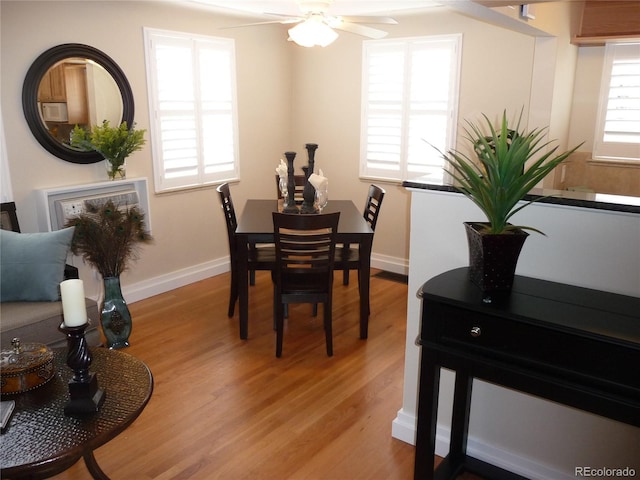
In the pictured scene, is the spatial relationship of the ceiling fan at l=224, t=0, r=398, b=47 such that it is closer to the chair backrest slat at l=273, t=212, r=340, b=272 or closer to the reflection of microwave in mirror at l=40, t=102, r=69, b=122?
the chair backrest slat at l=273, t=212, r=340, b=272

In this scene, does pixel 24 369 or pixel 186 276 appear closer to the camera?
pixel 24 369

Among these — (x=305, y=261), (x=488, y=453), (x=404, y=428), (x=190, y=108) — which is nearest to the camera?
(x=488, y=453)

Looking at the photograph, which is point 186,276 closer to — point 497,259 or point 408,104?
point 408,104

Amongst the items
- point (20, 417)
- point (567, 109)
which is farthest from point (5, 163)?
point (567, 109)

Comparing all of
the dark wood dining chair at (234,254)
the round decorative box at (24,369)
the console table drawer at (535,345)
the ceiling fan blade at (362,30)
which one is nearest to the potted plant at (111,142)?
the dark wood dining chair at (234,254)

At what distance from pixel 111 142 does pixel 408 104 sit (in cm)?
256

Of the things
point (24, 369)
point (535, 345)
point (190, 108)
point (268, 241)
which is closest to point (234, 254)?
point (268, 241)

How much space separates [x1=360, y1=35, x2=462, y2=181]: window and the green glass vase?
2.69m

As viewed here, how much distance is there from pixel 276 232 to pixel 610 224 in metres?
1.89

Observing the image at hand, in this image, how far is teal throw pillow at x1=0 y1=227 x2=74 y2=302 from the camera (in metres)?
3.03

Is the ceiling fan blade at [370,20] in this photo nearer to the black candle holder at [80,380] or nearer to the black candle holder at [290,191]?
the black candle holder at [290,191]

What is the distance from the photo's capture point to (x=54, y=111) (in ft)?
12.0

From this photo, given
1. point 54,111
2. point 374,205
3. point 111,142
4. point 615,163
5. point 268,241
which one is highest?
point 54,111

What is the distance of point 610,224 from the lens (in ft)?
6.19
